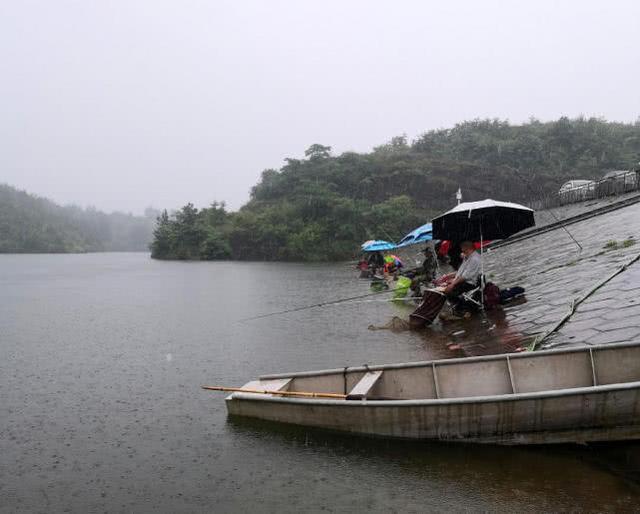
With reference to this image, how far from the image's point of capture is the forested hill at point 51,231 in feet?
309

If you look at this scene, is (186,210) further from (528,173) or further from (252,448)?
(252,448)

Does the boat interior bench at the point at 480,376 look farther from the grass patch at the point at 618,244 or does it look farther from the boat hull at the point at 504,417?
the grass patch at the point at 618,244

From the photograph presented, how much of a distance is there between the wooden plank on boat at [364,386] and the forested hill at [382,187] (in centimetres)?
4171

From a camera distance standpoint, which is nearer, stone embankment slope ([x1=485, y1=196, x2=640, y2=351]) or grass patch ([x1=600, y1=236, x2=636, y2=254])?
stone embankment slope ([x1=485, y1=196, x2=640, y2=351])

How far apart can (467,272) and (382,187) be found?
51.1 meters

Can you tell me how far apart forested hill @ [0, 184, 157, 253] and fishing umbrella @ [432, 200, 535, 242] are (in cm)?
10140

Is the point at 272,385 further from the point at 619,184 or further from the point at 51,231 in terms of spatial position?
the point at 51,231

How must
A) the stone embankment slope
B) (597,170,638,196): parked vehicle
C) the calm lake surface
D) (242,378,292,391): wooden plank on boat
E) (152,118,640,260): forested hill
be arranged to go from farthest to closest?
(152,118,640,260): forested hill → (597,170,638,196): parked vehicle → the stone embankment slope → (242,378,292,391): wooden plank on boat → the calm lake surface

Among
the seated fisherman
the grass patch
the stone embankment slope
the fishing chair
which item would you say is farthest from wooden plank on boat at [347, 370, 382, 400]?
the grass patch

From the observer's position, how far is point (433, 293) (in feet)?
32.6

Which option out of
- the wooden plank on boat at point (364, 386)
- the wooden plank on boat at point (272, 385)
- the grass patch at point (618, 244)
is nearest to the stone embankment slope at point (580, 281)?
the grass patch at point (618, 244)

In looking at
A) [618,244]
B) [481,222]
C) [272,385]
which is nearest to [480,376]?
[272,385]

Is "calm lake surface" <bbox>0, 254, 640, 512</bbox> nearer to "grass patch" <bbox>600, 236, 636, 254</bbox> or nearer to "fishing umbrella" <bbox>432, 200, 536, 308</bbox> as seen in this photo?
"fishing umbrella" <bbox>432, 200, 536, 308</bbox>

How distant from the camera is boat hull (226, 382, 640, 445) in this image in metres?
4.31
